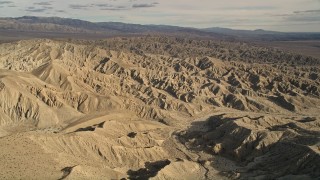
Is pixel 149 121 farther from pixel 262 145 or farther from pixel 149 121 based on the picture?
pixel 262 145

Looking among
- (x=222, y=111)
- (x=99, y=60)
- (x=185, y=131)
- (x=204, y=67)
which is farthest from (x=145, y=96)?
(x=204, y=67)

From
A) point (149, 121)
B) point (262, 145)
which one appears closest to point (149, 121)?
point (149, 121)

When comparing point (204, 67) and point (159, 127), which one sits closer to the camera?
point (159, 127)

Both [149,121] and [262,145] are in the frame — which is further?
[149,121]

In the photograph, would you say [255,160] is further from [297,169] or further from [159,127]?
[159,127]

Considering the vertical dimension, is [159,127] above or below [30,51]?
below

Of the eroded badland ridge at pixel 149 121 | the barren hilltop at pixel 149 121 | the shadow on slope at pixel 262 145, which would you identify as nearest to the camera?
the barren hilltop at pixel 149 121
